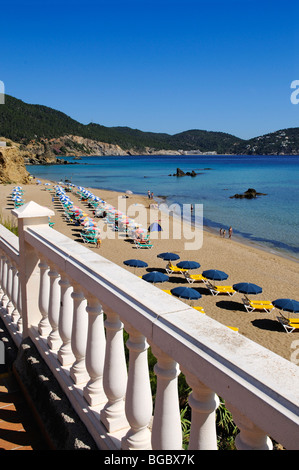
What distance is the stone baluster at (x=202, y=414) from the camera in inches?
45.9

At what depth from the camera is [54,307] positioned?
2.56 meters

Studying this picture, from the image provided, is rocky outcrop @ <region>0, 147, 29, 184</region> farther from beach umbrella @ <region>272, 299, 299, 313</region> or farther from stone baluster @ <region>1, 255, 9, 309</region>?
stone baluster @ <region>1, 255, 9, 309</region>

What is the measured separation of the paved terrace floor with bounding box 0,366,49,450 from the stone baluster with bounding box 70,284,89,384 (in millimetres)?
484

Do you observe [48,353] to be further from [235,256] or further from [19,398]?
[235,256]

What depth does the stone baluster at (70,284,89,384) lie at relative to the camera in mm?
2115

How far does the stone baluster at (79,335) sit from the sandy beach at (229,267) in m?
8.51

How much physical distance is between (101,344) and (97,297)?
349mm

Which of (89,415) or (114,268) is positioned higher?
(114,268)

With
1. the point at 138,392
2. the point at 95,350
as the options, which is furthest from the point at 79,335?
the point at 138,392

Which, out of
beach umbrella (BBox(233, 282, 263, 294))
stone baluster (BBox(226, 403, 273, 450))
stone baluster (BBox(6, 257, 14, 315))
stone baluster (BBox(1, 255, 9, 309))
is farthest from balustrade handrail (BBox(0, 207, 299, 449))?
beach umbrella (BBox(233, 282, 263, 294))

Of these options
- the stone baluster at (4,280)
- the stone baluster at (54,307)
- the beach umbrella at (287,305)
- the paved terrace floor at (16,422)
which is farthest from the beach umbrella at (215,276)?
the stone baluster at (54,307)

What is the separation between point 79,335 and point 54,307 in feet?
1.54

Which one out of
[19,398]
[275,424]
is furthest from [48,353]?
[275,424]

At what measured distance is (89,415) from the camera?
1.99m
